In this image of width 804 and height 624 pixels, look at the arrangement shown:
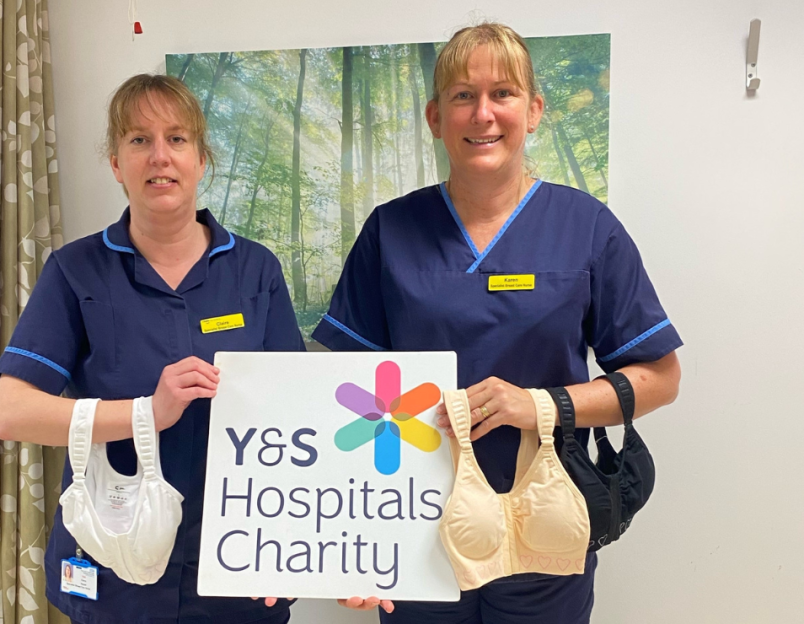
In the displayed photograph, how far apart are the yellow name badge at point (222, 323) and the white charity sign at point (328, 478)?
0.32 ft

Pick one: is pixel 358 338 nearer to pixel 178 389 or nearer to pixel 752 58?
pixel 178 389

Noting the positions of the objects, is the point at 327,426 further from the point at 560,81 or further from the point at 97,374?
the point at 560,81

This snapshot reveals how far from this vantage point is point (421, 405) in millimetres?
1085

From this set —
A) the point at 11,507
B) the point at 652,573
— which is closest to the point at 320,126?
Answer: the point at 11,507

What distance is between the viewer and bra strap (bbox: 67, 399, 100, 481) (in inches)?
41.6

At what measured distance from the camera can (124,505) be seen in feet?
3.59

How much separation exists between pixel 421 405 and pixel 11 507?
1.37 metres

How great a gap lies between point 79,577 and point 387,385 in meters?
0.70

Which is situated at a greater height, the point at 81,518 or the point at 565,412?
the point at 565,412

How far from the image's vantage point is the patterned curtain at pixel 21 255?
1.69m

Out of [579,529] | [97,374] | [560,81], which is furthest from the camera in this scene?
[560,81]

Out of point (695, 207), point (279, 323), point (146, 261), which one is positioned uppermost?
point (695, 207)

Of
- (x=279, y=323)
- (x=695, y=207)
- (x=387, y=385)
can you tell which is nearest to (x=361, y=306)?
(x=279, y=323)

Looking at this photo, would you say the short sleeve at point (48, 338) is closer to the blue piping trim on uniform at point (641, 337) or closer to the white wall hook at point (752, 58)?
the blue piping trim on uniform at point (641, 337)
